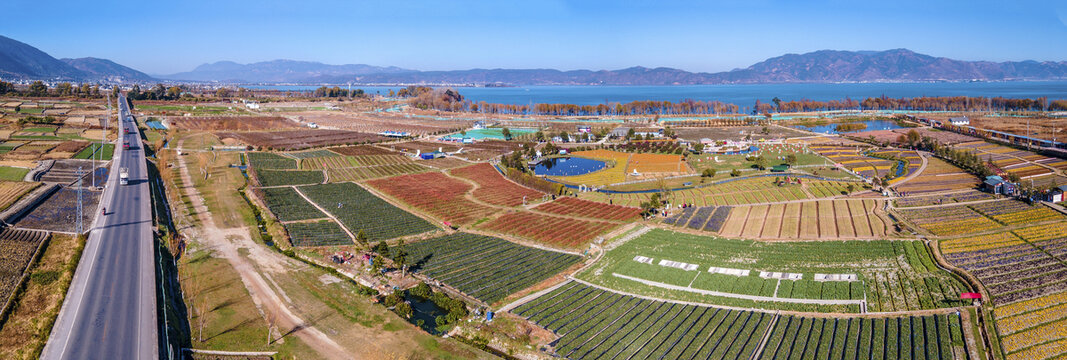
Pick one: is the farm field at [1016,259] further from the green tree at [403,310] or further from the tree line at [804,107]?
the tree line at [804,107]

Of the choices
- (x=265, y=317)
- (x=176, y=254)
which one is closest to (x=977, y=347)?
(x=265, y=317)

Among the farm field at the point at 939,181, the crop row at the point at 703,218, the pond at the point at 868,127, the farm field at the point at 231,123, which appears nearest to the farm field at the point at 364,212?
the crop row at the point at 703,218

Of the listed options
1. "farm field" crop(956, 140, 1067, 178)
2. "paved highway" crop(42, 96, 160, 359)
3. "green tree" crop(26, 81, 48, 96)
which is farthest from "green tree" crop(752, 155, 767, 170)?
"green tree" crop(26, 81, 48, 96)

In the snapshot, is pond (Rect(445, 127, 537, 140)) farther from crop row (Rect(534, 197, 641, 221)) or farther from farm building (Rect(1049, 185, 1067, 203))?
farm building (Rect(1049, 185, 1067, 203))

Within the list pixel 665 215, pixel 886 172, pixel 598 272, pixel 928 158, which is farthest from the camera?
pixel 928 158

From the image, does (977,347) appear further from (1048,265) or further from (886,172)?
(886,172)
